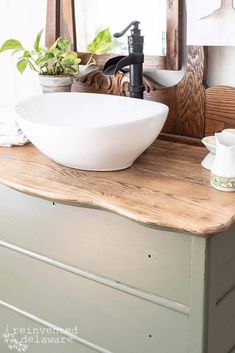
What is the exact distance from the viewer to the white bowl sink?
1.16 meters

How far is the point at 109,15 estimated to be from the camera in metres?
1.54

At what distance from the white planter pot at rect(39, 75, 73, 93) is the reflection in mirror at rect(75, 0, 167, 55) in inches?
5.1

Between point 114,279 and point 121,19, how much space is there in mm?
767

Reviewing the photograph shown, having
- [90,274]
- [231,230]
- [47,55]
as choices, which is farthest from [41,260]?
[47,55]

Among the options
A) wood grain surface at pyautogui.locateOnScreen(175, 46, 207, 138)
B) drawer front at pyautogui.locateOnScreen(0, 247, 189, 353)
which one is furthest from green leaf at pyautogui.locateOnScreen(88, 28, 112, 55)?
drawer front at pyautogui.locateOnScreen(0, 247, 189, 353)

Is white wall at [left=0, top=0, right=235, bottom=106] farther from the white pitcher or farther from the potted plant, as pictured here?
the white pitcher

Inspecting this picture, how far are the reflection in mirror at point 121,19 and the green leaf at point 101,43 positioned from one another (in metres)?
0.02

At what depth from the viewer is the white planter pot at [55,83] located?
1556 mm

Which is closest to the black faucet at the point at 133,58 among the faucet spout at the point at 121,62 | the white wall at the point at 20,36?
the faucet spout at the point at 121,62

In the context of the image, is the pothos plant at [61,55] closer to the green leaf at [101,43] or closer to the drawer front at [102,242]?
the green leaf at [101,43]

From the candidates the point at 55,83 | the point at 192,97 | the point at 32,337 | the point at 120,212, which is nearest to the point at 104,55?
the point at 55,83

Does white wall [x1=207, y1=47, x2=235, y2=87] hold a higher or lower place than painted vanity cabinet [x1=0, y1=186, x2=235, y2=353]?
higher

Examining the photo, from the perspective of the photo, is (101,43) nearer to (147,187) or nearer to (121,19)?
(121,19)

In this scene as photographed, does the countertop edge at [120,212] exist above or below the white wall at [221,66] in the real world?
below
